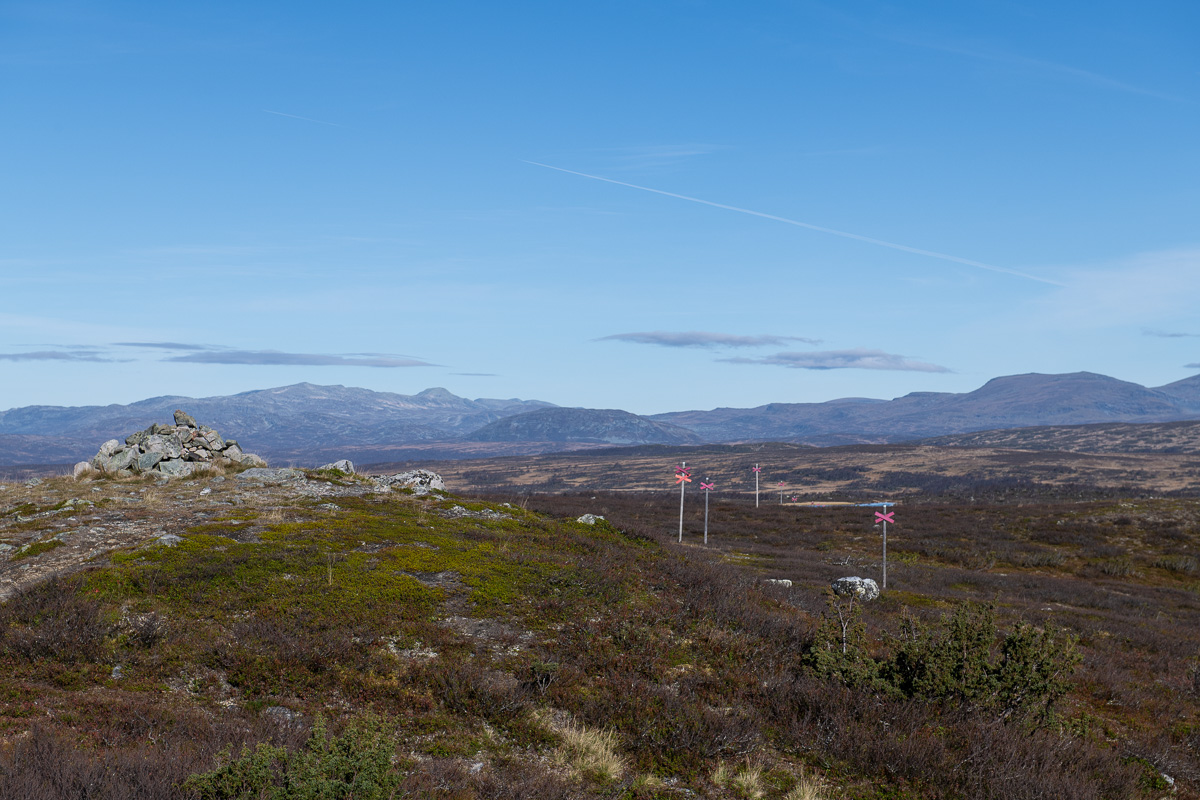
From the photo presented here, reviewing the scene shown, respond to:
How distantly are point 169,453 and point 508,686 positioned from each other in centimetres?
2425

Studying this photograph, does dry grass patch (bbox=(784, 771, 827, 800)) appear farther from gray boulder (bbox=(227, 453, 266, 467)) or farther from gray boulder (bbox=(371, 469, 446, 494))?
gray boulder (bbox=(227, 453, 266, 467))

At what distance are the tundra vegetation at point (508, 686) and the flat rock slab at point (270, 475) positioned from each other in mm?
7145

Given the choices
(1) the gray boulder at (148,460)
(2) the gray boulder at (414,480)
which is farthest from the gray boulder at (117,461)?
(2) the gray boulder at (414,480)

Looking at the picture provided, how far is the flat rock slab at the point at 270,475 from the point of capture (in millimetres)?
25953

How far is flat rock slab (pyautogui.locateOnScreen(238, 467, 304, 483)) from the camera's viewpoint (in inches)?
1022

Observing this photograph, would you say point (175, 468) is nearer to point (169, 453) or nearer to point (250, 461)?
point (169, 453)

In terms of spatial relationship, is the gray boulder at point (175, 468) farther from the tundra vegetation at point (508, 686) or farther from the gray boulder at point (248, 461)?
the tundra vegetation at point (508, 686)

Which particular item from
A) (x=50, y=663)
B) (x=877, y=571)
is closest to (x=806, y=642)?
(x=50, y=663)

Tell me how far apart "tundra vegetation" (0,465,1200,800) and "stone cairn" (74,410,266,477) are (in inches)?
363

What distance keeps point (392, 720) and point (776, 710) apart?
537 cm

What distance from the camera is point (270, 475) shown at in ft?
87.0

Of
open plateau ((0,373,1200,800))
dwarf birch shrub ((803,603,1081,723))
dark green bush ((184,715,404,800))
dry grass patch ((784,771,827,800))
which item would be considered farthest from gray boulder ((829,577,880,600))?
dark green bush ((184,715,404,800))

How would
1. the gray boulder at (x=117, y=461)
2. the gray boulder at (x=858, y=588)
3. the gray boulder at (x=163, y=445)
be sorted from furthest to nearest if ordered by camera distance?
the gray boulder at (x=163, y=445)
the gray boulder at (x=117, y=461)
the gray boulder at (x=858, y=588)

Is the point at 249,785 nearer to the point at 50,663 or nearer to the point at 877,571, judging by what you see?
the point at 50,663
